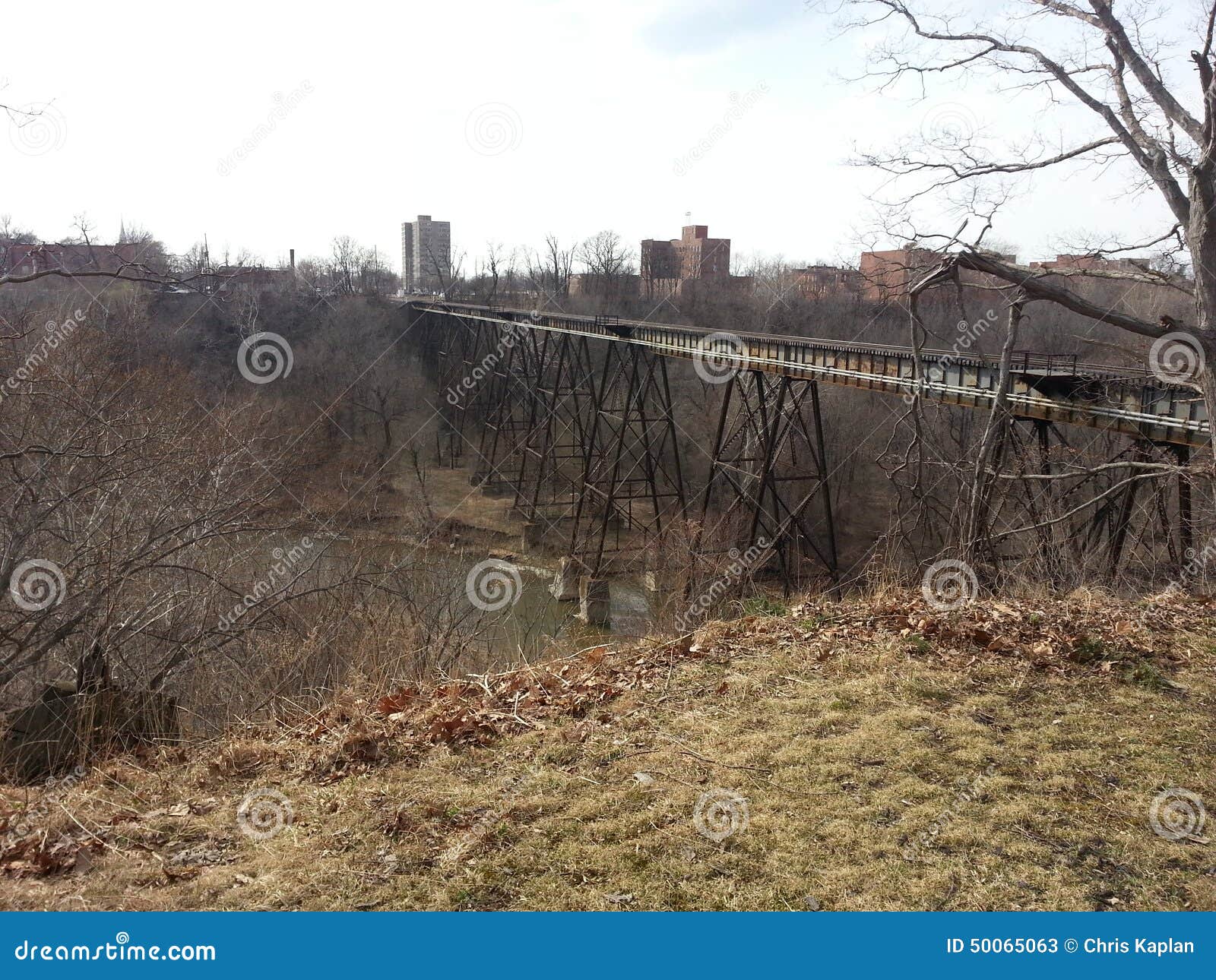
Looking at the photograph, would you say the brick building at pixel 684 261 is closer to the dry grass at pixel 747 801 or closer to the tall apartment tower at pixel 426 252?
the tall apartment tower at pixel 426 252

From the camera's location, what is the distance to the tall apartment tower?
5769 centimetres

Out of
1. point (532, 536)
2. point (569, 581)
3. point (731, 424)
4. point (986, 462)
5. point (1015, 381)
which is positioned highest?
point (1015, 381)

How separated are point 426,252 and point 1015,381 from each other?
189 ft

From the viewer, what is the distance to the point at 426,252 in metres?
61.8

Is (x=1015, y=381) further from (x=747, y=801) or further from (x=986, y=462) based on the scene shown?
(x=747, y=801)

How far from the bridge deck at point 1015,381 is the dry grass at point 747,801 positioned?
234 cm

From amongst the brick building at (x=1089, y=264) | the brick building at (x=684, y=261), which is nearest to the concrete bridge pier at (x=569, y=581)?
the brick building at (x=1089, y=264)

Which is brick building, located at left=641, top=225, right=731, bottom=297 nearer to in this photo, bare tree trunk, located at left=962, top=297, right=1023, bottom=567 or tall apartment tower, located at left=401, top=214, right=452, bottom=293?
tall apartment tower, located at left=401, top=214, right=452, bottom=293

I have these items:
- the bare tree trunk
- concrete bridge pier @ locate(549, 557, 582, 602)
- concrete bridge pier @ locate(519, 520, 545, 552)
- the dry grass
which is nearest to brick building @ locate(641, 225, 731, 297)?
concrete bridge pier @ locate(519, 520, 545, 552)

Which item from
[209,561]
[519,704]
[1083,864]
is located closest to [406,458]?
[209,561]

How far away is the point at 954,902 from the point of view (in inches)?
102

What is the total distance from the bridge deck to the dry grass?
7.67 ft

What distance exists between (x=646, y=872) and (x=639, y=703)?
1.43 meters

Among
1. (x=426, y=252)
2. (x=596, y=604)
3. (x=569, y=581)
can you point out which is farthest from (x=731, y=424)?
(x=426, y=252)
